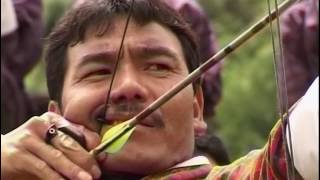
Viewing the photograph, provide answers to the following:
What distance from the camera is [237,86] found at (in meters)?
3.77

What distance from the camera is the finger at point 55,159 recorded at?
37.0 inches

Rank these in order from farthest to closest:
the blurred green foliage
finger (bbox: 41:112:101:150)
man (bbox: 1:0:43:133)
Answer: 1. the blurred green foliage
2. man (bbox: 1:0:43:133)
3. finger (bbox: 41:112:101:150)

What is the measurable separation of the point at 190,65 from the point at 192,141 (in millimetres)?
114

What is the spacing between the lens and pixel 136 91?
1080 mm

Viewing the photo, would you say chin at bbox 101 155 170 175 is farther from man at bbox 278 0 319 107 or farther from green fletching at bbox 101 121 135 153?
man at bbox 278 0 319 107

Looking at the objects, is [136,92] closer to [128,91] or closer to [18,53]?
[128,91]

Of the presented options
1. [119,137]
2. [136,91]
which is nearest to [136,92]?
[136,91]

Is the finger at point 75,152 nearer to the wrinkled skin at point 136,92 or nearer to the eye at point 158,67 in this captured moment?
the wrinkled skin at point 136,92

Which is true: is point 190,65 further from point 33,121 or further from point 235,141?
point 235,141

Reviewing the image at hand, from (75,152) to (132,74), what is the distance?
166 millimetres

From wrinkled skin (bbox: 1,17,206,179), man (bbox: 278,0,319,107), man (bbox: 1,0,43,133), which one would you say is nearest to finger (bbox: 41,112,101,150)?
wrinkled skin (bbox: 1,17,206,179)

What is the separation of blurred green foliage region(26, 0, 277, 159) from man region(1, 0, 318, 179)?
6.16ft

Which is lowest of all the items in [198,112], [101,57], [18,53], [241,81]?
[241,81]

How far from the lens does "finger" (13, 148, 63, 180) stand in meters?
0.95
